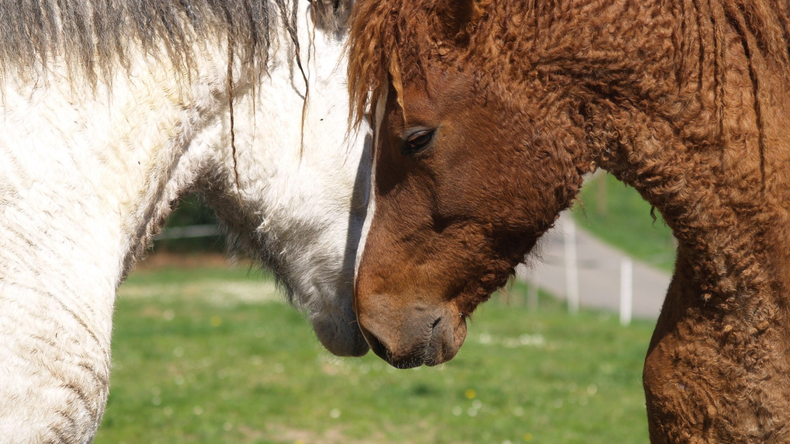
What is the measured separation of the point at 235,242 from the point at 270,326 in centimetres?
769

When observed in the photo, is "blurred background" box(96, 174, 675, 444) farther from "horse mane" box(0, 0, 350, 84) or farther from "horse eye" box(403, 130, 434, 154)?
"horse mane" box(0, 0, 350, 84)

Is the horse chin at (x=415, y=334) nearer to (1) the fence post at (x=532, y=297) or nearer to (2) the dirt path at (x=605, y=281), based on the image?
(2) the dirt path at (x=605, y=281)

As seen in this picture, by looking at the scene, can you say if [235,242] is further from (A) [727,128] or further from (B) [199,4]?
(A) [727,128]

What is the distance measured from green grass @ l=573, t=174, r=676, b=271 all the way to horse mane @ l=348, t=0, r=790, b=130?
587 inches

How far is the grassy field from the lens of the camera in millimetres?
Result: 5754

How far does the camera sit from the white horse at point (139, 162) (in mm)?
1775

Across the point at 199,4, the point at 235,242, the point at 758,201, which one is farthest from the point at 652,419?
the point at 199,4

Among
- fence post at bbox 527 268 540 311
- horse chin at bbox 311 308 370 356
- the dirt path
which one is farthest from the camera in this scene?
the dirt path

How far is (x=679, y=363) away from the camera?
2.13 meters

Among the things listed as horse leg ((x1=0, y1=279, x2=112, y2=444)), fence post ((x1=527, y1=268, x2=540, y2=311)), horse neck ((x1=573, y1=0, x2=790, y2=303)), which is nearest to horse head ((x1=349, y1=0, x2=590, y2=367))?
horse neck ((x1=573, y1=0, x2=790, y2=303))

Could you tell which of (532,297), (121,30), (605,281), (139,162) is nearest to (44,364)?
(139,162)

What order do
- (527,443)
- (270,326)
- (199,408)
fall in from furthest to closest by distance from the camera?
(270,326) → (199,408) → (527,443)

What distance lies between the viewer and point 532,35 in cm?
196

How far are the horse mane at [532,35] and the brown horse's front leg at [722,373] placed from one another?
0.60m
